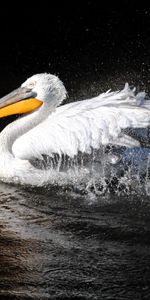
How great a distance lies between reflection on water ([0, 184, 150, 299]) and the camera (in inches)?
168

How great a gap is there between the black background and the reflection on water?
168 inches

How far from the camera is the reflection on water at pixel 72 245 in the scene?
4270 mm

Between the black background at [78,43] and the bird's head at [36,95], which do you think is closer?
the bird's head at [36,95]

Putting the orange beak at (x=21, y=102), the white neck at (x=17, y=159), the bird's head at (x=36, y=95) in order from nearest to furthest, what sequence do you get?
the white neck at (x=17, y=159)
the bird's head at (x=36, y=95)
the orange beak at (x=21, y=102)

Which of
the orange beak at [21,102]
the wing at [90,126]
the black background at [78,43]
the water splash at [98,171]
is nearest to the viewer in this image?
the wing at [90,126]

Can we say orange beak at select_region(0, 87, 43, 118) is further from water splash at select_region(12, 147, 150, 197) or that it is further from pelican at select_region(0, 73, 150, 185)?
water splash at select_region(12, 147, 150, 197)

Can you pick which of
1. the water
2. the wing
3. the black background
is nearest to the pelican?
the wing

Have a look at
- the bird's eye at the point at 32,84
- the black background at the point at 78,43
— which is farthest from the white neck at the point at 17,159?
the black background at the point at 78,43

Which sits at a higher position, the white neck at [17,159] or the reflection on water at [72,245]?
the white neck at [17,159]

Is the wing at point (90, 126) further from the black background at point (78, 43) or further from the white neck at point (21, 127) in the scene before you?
the black background at point (78, 43)

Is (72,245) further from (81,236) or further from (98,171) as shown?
(98,171)

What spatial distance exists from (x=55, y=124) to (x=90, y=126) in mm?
381

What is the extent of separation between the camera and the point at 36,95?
6641mm

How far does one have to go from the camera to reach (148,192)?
5934mm
